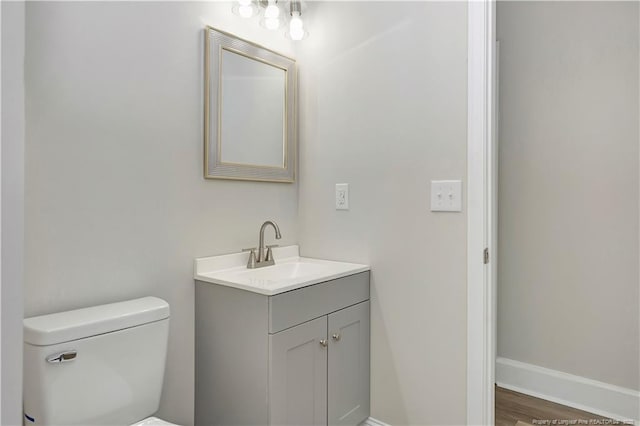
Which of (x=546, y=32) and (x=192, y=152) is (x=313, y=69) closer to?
(x=192, y=152)

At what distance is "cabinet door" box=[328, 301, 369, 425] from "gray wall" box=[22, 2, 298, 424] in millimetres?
580

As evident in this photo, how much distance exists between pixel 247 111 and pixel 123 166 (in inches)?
25.0

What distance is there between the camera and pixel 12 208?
28 cm

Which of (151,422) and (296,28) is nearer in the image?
(151,422)

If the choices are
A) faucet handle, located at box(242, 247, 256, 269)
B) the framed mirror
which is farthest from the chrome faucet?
the framed mirror

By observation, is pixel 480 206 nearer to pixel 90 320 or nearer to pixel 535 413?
pixel 535 413

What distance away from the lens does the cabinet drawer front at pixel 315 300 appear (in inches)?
53.6

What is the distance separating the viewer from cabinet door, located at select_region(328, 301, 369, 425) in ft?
5.22

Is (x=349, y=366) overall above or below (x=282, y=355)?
below

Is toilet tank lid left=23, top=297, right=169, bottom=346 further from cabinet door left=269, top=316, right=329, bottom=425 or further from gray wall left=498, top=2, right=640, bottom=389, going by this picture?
gray wall left=498, top=2, right=640, bottom=389

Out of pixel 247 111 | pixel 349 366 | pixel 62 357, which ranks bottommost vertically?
pixel 349 366

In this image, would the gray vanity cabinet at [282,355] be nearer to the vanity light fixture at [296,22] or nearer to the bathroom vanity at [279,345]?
the bathroom vanity at [279,345]

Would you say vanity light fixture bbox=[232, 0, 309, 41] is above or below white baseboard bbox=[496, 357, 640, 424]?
above

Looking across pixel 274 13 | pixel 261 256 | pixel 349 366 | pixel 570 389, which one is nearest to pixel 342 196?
pixel 261 256
